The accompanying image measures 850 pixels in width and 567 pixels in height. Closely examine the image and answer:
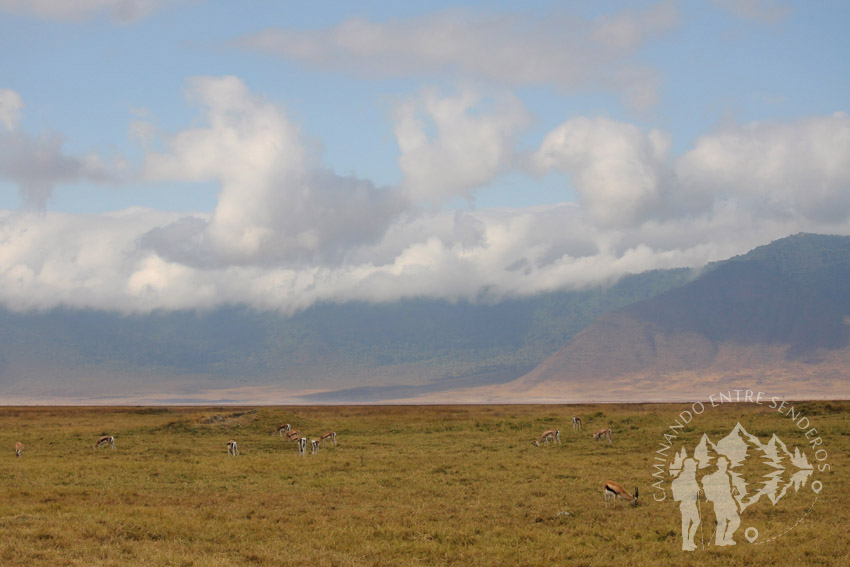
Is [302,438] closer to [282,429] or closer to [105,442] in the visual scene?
Result: [105,442]

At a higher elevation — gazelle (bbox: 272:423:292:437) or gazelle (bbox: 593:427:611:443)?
gazelle (bbox: 272:423:292:437)

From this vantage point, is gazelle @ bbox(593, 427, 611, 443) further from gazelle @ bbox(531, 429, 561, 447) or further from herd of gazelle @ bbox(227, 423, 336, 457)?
herd of gazelle @ bbox(227, 423, 336, 457)

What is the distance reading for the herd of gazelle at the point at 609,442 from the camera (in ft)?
75.9

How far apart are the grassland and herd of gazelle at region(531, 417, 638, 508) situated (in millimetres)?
519

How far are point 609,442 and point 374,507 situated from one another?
18.8 metres

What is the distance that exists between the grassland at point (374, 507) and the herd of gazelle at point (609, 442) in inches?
20.4

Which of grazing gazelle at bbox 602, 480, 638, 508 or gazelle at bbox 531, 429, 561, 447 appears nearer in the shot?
grazing gazelle at bbox 602, 480, 638, 508

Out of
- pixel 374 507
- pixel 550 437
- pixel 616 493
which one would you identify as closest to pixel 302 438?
pixel 550 437

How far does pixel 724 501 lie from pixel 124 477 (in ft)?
68.6

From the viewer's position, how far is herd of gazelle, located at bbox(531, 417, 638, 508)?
75.9 ft

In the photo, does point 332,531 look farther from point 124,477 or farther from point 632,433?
point 632,433

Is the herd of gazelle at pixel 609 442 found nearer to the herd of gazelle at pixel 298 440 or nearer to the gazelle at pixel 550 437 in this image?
the gazelle at pixel 550 437

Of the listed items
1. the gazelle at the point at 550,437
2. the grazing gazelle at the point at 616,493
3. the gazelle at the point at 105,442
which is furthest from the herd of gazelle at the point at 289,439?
the grazing gazelle at the point at 616,493

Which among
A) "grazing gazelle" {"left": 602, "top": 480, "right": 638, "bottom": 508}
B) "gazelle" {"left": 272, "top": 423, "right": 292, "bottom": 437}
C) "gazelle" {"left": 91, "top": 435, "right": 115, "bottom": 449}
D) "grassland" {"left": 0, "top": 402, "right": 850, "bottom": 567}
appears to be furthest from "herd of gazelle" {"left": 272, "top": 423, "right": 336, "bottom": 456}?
"grazing gazelle" {"left": 602, "top": 480, "right": 638, "bottom": 508}
